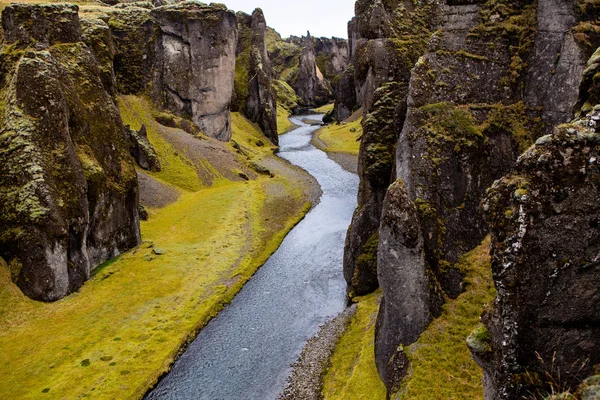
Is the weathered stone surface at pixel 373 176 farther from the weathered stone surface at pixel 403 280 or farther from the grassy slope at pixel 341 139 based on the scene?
the grassy slope at pixel 341 139

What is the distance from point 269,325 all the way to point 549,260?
2651 cm

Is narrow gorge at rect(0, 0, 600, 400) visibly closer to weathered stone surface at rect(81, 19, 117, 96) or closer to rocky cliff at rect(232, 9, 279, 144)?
weathered stone surface at rect(81, 19, 117, 96)

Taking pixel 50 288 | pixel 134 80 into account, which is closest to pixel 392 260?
pixel 50 288

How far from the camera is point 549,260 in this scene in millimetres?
11461

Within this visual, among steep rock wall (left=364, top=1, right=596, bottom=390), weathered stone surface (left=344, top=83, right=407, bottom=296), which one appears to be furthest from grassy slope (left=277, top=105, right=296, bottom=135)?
steep rock wall (left=364, top=1, right=596, bottom=390)

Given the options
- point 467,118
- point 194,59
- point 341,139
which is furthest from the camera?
point 341,139

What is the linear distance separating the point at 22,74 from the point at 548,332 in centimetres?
4231

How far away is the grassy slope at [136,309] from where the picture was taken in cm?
2814

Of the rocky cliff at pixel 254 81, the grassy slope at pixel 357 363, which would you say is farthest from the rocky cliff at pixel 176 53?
the grassy slope at pixel 357 363

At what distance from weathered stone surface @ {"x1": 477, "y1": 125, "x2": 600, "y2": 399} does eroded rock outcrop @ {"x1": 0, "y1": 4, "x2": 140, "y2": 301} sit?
1339 inches

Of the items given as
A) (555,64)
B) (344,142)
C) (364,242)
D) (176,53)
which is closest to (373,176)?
(364,242)

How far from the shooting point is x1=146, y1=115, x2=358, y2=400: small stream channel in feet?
93.4

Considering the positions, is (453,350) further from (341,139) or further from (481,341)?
(341,139)

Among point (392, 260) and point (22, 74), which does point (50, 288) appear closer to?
point (22, 74)
